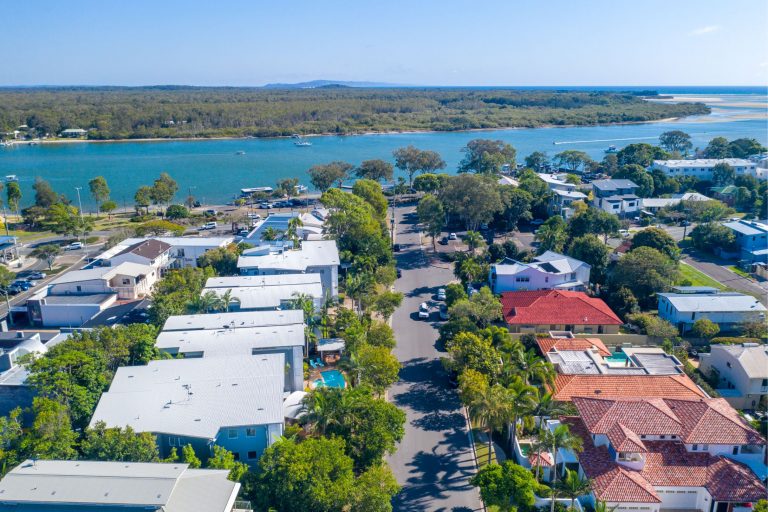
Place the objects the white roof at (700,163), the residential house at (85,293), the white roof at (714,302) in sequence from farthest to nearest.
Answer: the white roof at (700,163)
the residential house at (85,293)
the white roof at (714,302)

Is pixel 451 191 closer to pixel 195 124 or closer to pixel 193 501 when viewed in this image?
pixel 193 501

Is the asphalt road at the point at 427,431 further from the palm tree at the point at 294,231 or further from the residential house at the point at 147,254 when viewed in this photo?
the residential house at the point at 147,254

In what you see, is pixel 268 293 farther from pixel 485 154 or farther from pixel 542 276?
pixel 485 154

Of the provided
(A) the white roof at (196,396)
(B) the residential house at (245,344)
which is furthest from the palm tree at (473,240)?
(A) the white roof at (196,396)

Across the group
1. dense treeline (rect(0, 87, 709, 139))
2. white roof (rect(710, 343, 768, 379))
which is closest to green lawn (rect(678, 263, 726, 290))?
white roof (rect(710, 343, 768, 379))

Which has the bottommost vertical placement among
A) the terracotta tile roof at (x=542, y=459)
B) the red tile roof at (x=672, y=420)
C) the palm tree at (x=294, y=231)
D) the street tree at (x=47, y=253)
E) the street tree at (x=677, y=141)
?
the terracotta tile roof at (x=542, y=459)

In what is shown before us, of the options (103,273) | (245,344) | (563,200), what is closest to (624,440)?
(245,344)

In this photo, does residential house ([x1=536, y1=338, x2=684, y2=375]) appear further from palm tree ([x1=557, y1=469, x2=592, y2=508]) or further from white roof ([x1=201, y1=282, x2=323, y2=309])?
white roof ([x1=201, y1=282, x2=323, y2=309])

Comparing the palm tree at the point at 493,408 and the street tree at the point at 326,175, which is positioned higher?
the street tree at the point at 326,175
